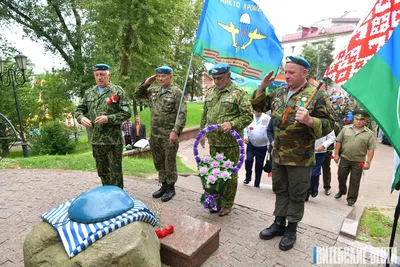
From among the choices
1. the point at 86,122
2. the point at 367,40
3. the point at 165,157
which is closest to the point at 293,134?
the point at 367,40

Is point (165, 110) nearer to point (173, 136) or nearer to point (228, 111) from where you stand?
point (173, 136)

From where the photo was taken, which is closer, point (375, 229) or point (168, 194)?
point (375, 229)

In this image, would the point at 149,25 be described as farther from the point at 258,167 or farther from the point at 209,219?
the point at 209,219

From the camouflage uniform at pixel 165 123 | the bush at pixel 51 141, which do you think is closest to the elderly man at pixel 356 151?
the camouflage uniform at pixel 165 123

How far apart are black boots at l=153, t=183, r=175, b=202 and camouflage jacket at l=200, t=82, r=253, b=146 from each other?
122 centimetres

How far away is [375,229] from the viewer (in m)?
3.52

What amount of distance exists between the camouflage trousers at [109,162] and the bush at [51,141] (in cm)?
904

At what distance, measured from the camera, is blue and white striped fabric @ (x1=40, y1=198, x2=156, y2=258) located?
6.60 feet

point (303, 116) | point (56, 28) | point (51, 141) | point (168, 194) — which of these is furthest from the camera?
point (56, 28)

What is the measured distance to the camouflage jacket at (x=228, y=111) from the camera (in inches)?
138

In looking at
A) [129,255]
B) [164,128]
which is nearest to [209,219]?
[164,128]

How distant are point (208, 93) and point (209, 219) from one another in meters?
1.86

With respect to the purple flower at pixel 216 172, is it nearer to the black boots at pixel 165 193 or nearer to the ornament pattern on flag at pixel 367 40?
the black boots at pixel 165 193

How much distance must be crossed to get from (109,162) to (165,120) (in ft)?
3.48
